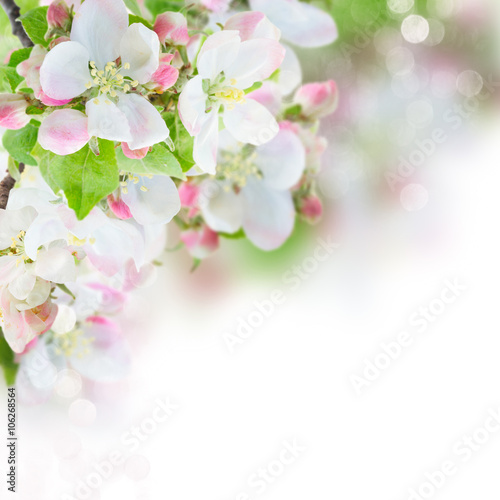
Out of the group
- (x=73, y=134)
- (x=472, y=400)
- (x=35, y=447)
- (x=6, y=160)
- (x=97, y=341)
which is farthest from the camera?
(x=472, y=400)

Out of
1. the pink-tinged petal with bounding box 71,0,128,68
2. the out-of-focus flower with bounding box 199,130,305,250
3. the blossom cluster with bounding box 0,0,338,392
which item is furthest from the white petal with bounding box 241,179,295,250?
the pink-tinged petal with bounding box 71,0,128,68

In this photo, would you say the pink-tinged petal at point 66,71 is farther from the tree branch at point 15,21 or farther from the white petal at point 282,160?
the white petal at point 282,160

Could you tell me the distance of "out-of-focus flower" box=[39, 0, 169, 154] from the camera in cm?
35

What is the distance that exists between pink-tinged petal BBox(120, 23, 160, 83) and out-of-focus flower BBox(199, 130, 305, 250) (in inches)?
7.0

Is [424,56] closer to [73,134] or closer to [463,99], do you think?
[463,99]

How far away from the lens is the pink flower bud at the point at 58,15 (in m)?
0.38

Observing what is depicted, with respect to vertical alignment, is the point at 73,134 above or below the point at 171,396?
above

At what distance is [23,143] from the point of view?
0.42 meters

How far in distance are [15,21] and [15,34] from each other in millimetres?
11

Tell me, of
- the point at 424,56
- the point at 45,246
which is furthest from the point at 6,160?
the point at 424,56

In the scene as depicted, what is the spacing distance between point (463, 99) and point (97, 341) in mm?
660

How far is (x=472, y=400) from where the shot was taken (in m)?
0.84

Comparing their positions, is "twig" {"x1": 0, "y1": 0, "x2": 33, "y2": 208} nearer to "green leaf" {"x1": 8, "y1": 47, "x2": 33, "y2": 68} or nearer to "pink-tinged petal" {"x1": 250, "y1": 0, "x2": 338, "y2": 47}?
"green leaf" {"x1": 8, "y1": 47, "x2": 33, "y2": 68}

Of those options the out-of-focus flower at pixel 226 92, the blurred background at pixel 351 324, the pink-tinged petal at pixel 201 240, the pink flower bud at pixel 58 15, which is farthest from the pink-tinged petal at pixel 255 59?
the blurred background at pixel 351 324
